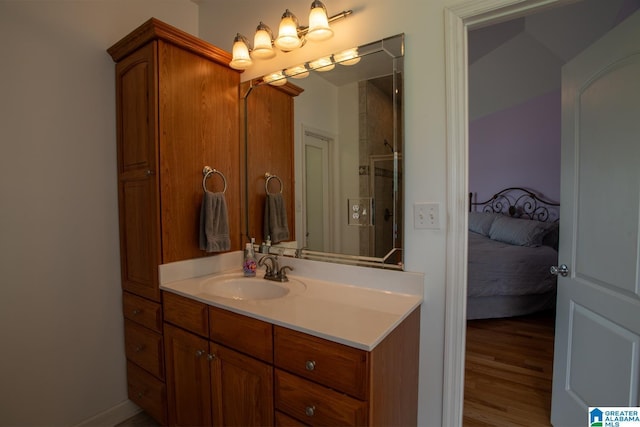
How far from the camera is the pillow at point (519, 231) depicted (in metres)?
3.24

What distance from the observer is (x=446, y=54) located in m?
1.24

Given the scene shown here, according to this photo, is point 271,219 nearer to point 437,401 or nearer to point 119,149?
point 119,149

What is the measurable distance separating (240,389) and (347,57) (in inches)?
60.8

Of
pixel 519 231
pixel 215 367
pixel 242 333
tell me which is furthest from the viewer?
pixel 519 231

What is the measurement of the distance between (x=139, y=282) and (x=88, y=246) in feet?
1.07

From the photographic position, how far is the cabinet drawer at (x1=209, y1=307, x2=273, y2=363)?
45.6 inches

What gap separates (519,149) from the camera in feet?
13.2

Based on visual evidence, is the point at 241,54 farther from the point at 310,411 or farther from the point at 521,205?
the point at 521,205

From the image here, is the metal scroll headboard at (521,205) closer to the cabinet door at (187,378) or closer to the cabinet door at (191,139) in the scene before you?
the cabinet door at (191,139)

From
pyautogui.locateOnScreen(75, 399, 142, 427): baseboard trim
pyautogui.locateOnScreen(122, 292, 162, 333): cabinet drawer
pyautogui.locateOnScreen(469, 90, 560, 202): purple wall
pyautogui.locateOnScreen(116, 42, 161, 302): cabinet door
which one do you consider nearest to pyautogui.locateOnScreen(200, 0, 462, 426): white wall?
pyautogui.locateOnScreen(116, 42, 161, 302): cabinet door

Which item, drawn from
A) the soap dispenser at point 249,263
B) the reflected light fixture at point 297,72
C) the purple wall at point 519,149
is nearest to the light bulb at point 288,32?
the reflected light fixture at point 297,72

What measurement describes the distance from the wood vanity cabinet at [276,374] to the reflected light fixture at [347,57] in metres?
1.18

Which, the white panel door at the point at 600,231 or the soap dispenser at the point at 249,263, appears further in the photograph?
the soap dispenser at the point at 249,263

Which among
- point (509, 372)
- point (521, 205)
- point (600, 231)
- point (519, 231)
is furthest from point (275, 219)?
Result: point (521, 205)
